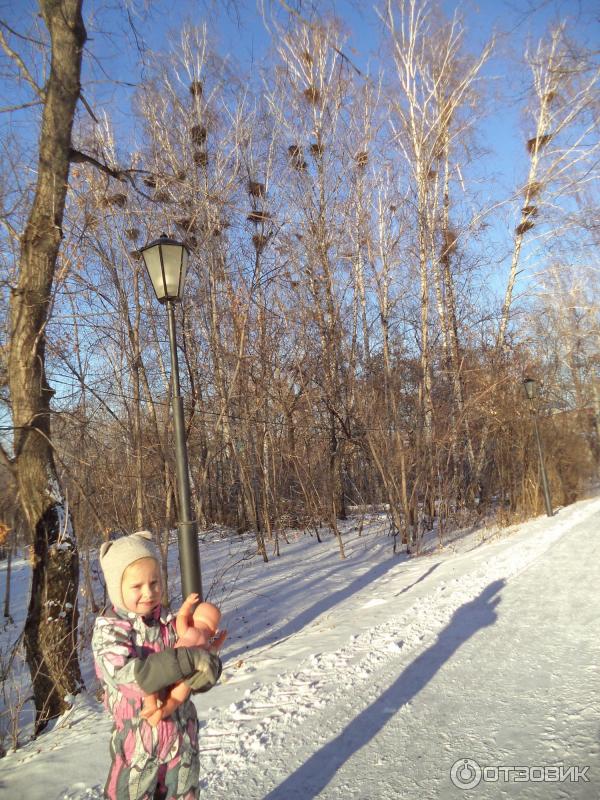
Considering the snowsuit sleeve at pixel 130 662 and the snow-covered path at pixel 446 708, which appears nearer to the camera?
the snowsuit sleeve at pixel 130 662

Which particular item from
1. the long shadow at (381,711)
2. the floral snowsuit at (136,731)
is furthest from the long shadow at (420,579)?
the floral snowsuit at (136,731)

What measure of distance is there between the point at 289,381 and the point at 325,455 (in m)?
2.24

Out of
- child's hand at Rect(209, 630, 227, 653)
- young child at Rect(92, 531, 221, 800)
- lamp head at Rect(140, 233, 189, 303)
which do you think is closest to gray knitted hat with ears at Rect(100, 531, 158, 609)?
young child at Rect(92, 531, 221, 800)

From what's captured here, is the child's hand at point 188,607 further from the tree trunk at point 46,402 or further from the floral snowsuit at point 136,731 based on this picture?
the tree trunk at point 46,402

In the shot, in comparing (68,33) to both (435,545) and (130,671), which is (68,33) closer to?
(130,671)

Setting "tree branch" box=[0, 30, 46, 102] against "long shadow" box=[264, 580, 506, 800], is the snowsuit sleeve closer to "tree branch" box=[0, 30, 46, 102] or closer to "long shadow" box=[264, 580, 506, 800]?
"long shadow" box=[264, 580, 506, 800]

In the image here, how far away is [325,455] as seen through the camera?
12.7 m

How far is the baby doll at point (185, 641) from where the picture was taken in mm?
1720

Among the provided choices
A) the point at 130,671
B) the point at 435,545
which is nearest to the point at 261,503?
the point at 435,545

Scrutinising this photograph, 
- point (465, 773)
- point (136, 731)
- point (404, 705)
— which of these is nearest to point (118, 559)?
point (136, 731)

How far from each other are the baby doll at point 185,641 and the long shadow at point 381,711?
1310mm

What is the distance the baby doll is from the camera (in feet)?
5.64

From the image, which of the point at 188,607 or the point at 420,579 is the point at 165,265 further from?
the point at 420,579

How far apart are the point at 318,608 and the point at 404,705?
13.1 feet
